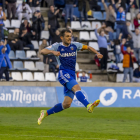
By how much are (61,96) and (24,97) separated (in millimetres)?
1596

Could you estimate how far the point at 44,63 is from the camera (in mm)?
18328

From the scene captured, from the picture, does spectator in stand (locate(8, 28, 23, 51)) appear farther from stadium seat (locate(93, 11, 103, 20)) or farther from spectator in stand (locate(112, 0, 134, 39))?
stadium seat (locate(93, 11, 103, 20))

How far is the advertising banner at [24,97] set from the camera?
14.6 metres

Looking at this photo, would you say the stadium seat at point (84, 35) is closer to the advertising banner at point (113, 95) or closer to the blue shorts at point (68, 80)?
the advertising banner at point (113, 95)

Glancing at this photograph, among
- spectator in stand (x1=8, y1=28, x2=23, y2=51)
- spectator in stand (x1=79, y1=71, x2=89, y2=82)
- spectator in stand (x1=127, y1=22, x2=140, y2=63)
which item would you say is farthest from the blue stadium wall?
spectator in stand (x1=127, y1=22, x2=140, y2=63)

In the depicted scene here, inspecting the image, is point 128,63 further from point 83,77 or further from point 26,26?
point 26,26

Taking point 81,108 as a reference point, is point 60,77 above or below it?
above

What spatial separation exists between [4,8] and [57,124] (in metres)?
13.3

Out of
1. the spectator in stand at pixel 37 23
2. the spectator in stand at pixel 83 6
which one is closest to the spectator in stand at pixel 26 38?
the spectator in stand at pixel 37 23

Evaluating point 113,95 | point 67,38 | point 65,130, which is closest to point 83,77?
point 113,95

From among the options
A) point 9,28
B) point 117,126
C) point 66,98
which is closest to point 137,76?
point 9,28

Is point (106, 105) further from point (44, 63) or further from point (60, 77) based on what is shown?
point (60, 77)

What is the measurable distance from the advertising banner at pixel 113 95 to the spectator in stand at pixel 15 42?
499 cm

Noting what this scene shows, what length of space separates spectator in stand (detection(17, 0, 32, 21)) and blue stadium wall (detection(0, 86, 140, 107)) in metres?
7.17
